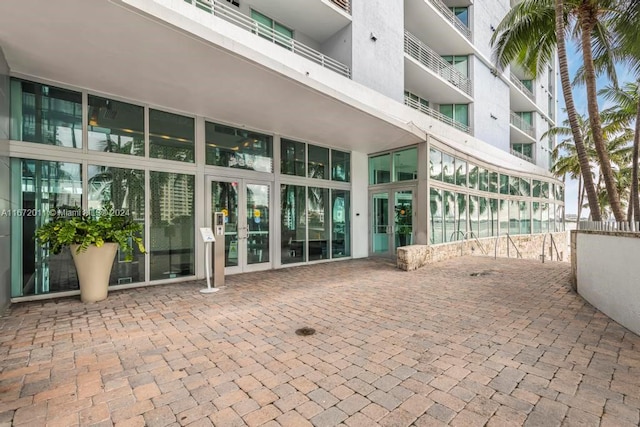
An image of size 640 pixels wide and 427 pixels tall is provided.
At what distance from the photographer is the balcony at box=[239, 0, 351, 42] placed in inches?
330

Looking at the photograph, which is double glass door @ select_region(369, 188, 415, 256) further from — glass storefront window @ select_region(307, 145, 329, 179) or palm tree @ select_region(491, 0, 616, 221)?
palm tree @ select_region(491, 0, 616, 221)

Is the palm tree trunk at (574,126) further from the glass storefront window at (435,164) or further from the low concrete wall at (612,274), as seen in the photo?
the glass storefront window at (435,164)

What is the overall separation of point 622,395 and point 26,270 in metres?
7.93

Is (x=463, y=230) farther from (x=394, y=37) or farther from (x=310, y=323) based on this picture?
(x=310, y=323)

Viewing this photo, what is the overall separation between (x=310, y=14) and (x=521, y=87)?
60.0 ft

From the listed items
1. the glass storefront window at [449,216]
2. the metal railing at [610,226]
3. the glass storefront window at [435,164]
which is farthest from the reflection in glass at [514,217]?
the metal railing at [610,226]

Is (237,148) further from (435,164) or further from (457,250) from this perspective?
(457,250)

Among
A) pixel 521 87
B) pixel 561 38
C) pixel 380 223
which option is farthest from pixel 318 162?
pixel 521 87

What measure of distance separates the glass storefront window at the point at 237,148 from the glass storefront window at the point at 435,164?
16.2 feet

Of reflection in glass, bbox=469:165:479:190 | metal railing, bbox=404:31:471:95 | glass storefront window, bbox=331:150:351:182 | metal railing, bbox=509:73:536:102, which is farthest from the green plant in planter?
metal railing, bbox=509:73:536:102

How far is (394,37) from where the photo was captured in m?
10.7

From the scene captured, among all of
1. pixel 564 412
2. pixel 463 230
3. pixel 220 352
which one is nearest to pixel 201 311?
pixel 220 352

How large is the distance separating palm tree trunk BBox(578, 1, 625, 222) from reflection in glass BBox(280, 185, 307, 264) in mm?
6971

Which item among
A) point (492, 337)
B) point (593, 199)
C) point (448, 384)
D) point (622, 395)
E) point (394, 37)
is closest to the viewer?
point (622, 395)
